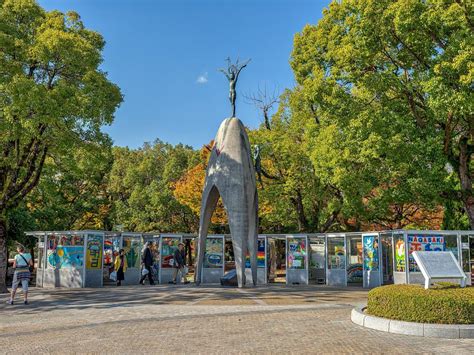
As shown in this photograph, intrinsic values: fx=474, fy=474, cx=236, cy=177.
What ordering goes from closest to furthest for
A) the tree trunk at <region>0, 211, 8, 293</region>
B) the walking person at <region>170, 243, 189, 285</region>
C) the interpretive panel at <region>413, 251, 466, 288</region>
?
the interpretive panel at <region>413, 251, 466, 288</region> < the tree trunk at <region>0, 211, 8, 293</region> < the walking person at <region>170, 243, 189, 285</region>

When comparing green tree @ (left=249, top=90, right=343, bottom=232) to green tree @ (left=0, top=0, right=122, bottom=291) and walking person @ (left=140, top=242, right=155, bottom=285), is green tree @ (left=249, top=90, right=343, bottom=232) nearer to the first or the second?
walking person @ (left=140, top=242, right=155, bottom=285)

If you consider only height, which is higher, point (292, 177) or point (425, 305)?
point (292, 177)

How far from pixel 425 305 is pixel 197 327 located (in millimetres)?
4593

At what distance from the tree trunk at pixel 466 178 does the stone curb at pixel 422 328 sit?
11.8m

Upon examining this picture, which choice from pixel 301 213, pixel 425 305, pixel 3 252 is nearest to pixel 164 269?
pixel 3 252

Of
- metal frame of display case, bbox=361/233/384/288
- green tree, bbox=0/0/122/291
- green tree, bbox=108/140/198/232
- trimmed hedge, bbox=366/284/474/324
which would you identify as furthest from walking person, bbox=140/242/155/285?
green tree, bbox=108/140/198/232

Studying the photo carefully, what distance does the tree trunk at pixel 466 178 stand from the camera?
19.4 meters

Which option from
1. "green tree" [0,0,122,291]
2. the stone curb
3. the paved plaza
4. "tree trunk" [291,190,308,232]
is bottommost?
the paved plaza

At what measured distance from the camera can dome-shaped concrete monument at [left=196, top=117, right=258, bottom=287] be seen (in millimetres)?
18516

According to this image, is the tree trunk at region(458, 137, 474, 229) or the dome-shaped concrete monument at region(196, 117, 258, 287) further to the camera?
the tree trunk at region(458, 137, 474, 229)

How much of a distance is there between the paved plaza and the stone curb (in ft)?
0.81

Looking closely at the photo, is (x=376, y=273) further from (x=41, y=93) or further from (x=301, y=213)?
(x=41, y=93)

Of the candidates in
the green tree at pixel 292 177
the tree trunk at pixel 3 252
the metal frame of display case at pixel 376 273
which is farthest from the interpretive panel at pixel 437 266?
the tree trunk at pixel 3 252

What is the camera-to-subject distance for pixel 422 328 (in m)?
9.03
